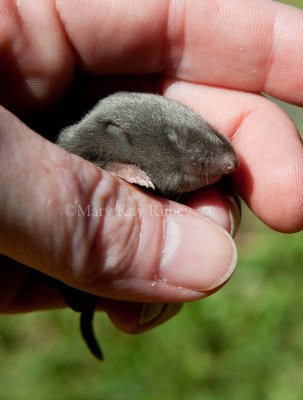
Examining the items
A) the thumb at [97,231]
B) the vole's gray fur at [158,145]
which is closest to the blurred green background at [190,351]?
the thumb at [97,231]

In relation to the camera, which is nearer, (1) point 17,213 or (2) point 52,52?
(1) point 17,213

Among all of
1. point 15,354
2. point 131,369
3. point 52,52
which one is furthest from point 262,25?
point 15,354

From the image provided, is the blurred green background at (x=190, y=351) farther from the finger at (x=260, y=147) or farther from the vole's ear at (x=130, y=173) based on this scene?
the vole's ear at (x=130, y=173)

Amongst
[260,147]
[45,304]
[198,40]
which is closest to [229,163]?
[260,147]

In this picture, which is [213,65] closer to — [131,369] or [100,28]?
[100,28]

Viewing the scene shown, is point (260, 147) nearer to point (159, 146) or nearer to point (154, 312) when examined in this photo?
point (159, 146)
